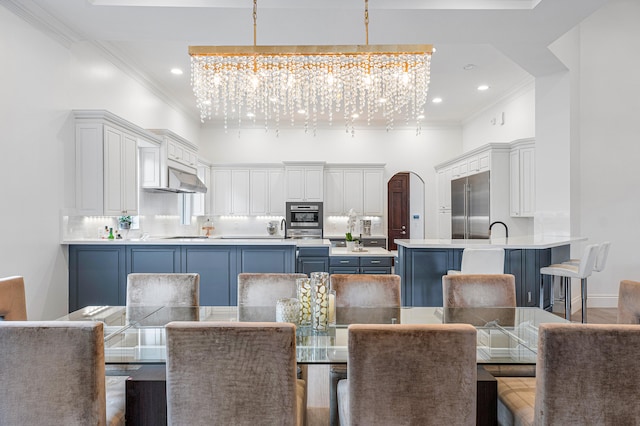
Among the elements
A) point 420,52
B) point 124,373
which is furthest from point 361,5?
point 124,373

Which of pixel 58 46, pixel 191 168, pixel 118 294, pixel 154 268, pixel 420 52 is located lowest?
pixel 118 294

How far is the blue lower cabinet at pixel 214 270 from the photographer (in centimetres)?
403

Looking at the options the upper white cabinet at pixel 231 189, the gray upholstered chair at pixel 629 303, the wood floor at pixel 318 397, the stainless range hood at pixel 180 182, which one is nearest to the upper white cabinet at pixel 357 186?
the upper white cabinet at pixel 231 189

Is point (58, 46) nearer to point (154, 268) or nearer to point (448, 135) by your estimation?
point (154, 268)

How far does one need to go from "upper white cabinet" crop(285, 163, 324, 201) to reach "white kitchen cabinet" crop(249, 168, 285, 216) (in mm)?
232

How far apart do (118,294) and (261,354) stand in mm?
3393

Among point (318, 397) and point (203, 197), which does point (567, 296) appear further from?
point (203, 197)

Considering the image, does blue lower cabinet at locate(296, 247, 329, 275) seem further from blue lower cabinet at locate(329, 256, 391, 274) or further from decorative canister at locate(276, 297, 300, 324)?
decorative canister at locate(276, 297, 300, 324)

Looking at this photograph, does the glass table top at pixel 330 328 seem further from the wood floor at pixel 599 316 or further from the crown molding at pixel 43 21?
the wood floor at pixel 599 316

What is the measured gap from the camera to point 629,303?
1.87 meters

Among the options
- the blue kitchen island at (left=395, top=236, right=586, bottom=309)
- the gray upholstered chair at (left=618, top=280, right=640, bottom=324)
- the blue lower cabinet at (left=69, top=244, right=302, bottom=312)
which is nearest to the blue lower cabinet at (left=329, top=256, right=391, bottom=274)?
the blue kitchen island at (left=395, top=236, right=586, bottom=309)

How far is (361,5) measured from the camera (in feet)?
9.78

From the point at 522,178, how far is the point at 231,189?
530cm

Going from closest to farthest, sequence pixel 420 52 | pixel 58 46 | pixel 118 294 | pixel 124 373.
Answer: pixel 124 373 → pixel 420 52 → pixel 58 46 → pixel 118 294
